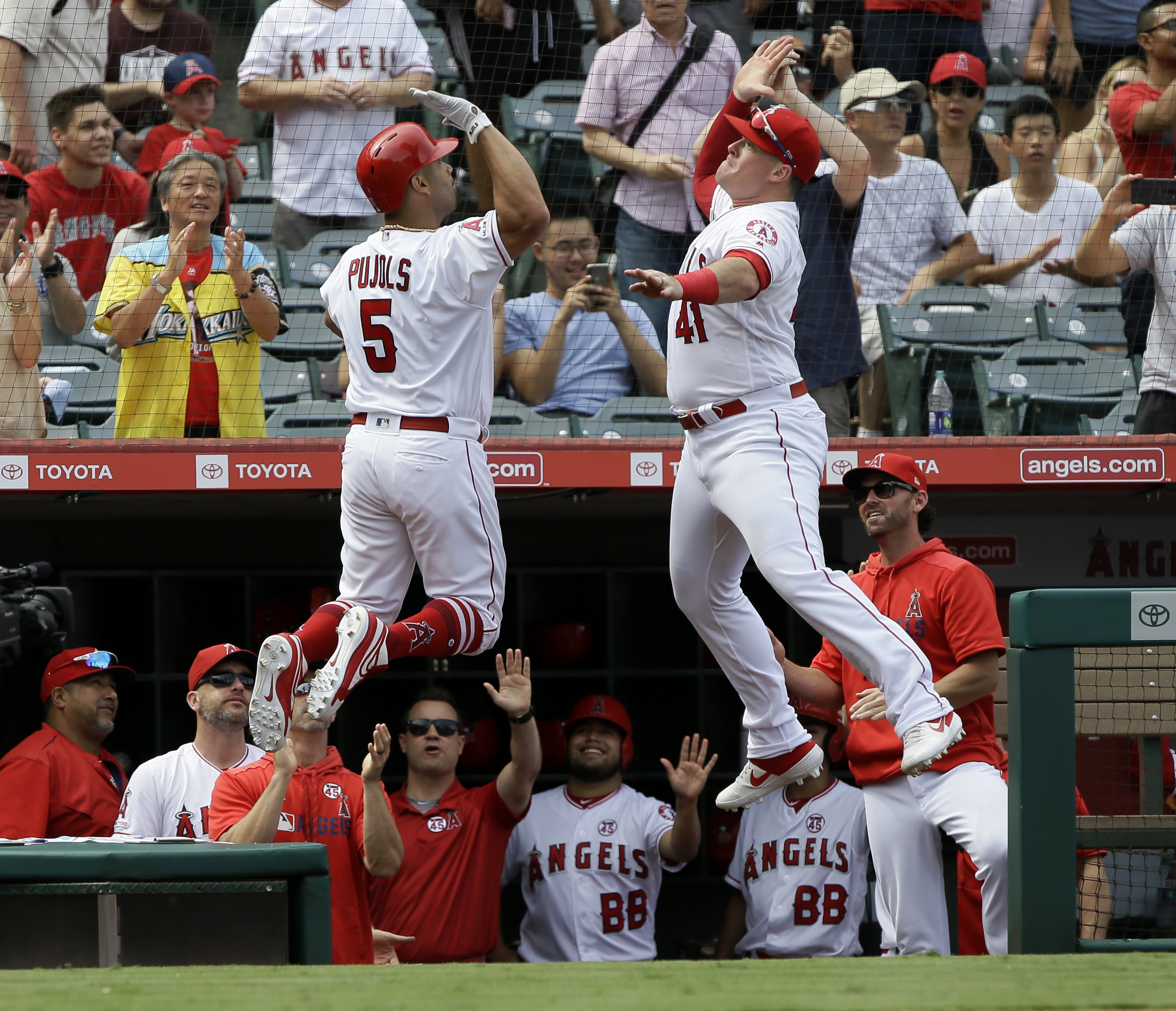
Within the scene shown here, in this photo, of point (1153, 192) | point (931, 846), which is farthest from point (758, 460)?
point (1153, 192)

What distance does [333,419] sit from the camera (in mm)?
5902

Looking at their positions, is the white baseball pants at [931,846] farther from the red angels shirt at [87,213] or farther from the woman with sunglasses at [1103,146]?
the red angels shirt at [87,213]

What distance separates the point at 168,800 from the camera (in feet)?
15.7

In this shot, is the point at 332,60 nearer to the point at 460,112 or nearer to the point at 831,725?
the point at 460,112

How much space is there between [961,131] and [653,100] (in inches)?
66.9

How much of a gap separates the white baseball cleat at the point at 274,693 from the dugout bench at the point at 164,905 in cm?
34

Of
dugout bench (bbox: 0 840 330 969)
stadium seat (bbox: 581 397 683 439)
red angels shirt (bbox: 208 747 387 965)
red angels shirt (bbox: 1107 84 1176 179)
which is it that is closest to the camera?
dugout bench (bbox: 0 840 330 969)

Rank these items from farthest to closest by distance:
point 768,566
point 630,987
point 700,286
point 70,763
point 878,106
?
point 878,106, point 70,763, point 768,566, point 700,286, point 630,987

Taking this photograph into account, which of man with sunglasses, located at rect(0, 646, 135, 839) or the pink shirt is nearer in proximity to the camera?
man with sunglasses, located at rect(0, 646, 135, 839)

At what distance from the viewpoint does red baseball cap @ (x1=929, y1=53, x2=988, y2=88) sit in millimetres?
7297

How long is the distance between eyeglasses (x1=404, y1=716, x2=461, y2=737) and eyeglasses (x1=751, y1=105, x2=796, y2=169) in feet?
8.62

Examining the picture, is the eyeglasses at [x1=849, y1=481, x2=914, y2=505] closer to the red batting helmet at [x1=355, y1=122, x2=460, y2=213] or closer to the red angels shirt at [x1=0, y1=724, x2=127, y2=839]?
the red batting helmet at [x1=355, y1=122, x2=460, y2=213]

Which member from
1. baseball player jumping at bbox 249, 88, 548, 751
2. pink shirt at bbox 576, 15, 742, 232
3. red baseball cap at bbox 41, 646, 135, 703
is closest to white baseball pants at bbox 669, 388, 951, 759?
baseball player jumping at bbox 249, 88, 548, 751

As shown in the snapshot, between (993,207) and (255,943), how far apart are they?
538 centimetres
